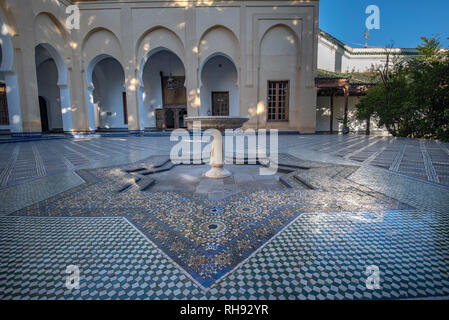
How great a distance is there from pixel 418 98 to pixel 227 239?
30.2 ft

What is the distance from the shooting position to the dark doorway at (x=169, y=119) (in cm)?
1280

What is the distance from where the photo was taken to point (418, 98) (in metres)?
7.43

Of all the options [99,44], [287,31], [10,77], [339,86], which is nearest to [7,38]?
[10,77]

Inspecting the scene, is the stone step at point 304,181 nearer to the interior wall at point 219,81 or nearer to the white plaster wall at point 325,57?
the interior wall at point 219,81

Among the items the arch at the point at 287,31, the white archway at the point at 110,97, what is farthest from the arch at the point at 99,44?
the arch at the point at 287,31

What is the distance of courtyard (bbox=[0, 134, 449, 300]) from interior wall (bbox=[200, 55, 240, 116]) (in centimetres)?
1038

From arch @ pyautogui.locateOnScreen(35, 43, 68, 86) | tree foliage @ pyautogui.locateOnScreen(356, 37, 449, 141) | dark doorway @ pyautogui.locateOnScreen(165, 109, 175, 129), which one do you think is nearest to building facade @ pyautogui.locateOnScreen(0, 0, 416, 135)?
arch @ pyautogui.locateOnScreen(35, 43, 68, 86)

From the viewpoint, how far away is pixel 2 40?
7160 mm

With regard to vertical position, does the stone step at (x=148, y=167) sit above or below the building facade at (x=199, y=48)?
below

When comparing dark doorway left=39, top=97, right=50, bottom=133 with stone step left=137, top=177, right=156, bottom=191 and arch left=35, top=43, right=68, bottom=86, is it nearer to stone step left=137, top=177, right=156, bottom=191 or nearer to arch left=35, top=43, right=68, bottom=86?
arch left=35, top=43, right=68, bottom=86

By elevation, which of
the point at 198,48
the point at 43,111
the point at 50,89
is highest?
the point at 198,48

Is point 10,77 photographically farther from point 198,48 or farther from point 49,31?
point 198,48

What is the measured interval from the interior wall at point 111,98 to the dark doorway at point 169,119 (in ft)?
8.23

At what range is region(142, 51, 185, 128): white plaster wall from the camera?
12.7 meters
